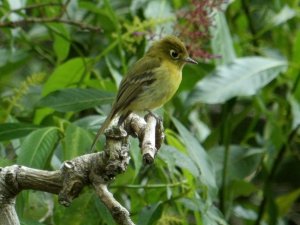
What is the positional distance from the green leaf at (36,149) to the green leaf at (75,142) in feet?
0.17

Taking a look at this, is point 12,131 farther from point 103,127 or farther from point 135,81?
point 135,81

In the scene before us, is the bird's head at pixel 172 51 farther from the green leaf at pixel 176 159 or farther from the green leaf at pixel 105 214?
the green leaf at pixel 105 214

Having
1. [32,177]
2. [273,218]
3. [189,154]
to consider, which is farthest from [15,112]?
[32,177]

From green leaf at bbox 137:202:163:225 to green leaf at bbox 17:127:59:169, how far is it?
369mm

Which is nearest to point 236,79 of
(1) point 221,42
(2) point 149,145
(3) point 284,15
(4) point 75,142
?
(1) point 221,42

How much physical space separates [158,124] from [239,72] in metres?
1.40

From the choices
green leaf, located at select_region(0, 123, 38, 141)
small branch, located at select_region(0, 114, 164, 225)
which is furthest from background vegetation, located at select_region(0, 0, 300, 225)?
small branch, located at select_region(0, 114, 164, 225)

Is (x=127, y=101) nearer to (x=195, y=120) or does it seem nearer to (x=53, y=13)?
(x=53, y=13)

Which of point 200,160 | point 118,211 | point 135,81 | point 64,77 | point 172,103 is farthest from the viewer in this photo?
point 172,103

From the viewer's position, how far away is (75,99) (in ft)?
10.6

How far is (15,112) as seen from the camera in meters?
3.86

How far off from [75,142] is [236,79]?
106 centimetres

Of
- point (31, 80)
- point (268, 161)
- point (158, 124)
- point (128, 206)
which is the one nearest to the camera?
point (158, 124)

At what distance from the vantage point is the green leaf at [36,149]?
9.46 feet
